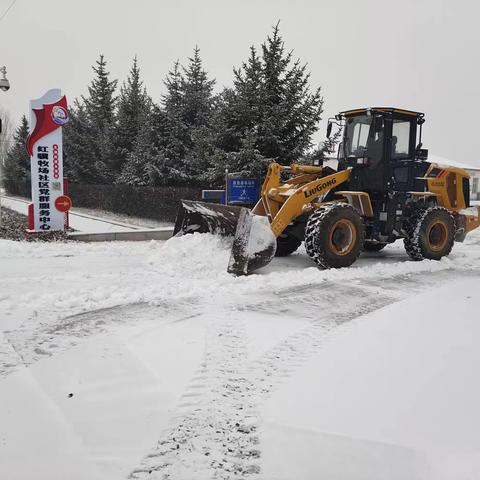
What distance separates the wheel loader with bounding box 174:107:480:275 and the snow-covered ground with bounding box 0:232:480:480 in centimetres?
134

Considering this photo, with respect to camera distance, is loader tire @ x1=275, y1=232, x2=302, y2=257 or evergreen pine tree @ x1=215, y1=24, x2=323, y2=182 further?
evergreen pine tree @ x1=215, y1=24, x2=323, y2=182

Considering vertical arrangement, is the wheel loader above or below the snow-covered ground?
above

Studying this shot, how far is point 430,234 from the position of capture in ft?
29.6

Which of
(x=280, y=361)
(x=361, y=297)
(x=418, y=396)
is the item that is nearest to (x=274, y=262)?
(x=361, y=297)

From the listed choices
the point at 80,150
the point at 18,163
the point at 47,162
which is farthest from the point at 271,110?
the point at 18,163

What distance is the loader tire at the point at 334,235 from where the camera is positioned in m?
7.50

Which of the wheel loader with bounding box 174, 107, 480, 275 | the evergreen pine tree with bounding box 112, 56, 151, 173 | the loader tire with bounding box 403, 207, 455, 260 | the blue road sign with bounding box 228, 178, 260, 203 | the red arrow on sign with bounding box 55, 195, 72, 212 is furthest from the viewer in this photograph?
the evergreen pine tree with bounding box 112, 56, 151, 173

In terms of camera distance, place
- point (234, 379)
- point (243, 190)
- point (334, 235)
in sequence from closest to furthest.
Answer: point (234, 379) → point (334, 235) → point (243, 190)

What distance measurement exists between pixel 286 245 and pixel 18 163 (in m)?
30.1

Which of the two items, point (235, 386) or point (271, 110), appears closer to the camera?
point (235, 386)


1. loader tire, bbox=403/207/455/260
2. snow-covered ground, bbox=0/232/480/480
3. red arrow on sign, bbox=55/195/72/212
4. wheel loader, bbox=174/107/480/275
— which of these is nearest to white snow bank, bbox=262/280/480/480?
snow-covered ground, bbox=0/232/480/480

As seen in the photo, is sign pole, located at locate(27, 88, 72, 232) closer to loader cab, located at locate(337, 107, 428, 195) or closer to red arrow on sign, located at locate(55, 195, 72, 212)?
red arrow on sign, located at locate(55, 195, 72, 212)

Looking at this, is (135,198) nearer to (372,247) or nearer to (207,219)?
(372,247)

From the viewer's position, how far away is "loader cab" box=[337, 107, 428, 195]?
27.7 ft
